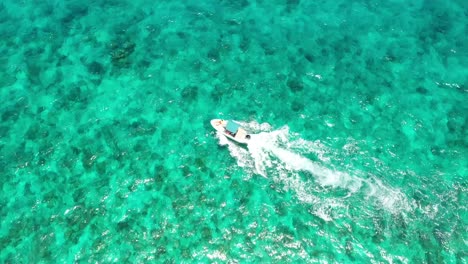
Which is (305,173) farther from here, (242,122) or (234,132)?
(242,122)

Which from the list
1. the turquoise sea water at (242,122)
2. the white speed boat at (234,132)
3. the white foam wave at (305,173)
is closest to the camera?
the turquoise sea water at (242,122)

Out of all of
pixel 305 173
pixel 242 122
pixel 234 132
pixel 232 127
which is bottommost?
pixel 305 173

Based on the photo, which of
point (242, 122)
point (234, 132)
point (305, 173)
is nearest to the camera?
point (305, 173)

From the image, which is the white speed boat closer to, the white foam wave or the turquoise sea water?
the white foam wave

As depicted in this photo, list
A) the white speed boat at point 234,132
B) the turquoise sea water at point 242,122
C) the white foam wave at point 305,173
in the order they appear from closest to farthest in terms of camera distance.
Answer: the turquoise sea water at point 242,122 → the white foam wave at point 305,173 → the white speed boat at point 234,132

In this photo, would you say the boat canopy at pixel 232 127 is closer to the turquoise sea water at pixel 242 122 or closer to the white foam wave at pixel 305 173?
the white foam wave at pixel 305 173

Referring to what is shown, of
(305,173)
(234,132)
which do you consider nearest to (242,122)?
(234,132)

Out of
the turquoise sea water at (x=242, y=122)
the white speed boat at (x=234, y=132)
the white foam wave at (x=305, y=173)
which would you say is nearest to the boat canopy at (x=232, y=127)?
the white speed boat at (x=234, y=132)

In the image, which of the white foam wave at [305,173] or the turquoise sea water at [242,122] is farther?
the white foam wave at [305,173]

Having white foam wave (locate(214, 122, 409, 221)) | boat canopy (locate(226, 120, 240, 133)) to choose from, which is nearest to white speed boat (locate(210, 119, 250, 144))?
boat canopy (locate(226, 120, 240, 133))

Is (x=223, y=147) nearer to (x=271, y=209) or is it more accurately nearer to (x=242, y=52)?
(x=271, y=209)
